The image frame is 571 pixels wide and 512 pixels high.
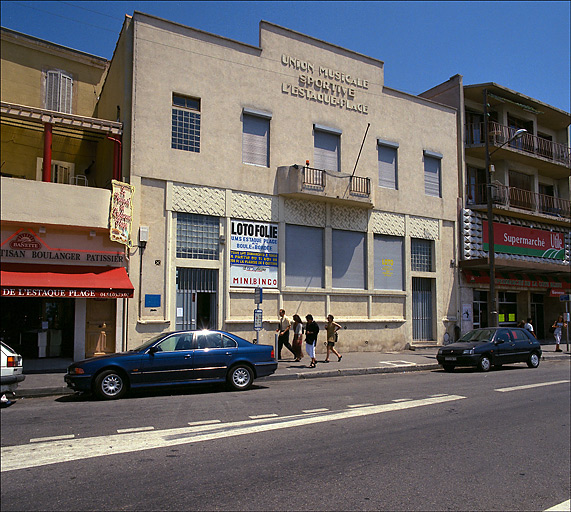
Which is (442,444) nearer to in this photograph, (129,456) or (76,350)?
(129,456)

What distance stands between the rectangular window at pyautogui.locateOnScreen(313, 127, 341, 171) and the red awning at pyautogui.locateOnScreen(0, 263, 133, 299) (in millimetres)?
9261

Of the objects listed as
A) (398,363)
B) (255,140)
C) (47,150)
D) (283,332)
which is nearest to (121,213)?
(47,150)

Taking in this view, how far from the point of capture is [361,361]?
18.0 m

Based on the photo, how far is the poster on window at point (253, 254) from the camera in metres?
18.5

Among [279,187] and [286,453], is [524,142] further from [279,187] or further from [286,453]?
[286,453]

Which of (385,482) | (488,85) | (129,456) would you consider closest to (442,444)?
(385,482)

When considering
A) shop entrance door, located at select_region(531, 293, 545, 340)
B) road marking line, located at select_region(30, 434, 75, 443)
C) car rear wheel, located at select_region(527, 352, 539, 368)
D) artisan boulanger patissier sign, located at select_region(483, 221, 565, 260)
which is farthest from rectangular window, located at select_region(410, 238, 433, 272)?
road marking line, located at select_region(30, 434, 75, 443)

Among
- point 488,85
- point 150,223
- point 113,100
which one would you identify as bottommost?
point 150,223

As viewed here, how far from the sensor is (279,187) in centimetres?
1964

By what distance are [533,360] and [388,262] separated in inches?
276

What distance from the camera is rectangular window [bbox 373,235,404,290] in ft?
73.1

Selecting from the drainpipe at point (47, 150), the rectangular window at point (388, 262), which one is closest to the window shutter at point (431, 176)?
the rectangular window at point (388, 262)

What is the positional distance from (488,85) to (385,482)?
Answer: 25074mm

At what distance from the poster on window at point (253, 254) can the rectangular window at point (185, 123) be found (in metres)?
3.09
